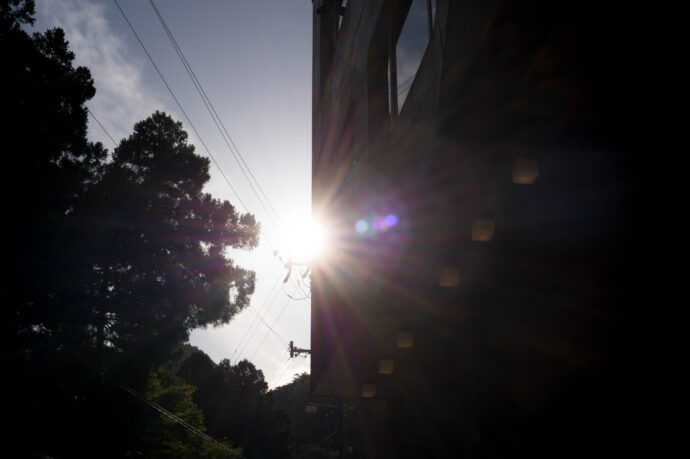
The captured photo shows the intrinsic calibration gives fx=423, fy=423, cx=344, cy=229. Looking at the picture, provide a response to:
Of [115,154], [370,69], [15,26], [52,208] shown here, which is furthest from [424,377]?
[115,154]

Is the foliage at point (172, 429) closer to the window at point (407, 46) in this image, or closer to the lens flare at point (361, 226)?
the lens flare at point (361, 226)

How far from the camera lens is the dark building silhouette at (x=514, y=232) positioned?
2.26 m

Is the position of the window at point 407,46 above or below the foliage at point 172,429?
below

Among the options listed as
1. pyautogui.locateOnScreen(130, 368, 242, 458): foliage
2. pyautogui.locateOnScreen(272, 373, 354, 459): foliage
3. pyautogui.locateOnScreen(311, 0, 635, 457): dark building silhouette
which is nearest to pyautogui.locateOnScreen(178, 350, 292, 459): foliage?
pyautogui.locateOnScreen(272, 373, 354, 459): foliage

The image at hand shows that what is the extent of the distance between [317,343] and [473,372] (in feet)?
32.4

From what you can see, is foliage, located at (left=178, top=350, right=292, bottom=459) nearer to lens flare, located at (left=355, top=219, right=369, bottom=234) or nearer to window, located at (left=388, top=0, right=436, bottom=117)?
lens flare, located at (left=355, top=219, right=369, bottom=234)

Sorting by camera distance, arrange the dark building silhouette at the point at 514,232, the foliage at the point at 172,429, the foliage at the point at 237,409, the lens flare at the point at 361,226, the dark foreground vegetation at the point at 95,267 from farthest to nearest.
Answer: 1. the foliage at the point at 237,409
2. the foliage at the point at 172,429
3. the dark foreground vegetation at the point at 95,267
4. the lens flare at the point at 361,226
5. the dark building silhouette at the point at 514,232

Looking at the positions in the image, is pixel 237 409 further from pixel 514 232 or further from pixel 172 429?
pixel 514 232

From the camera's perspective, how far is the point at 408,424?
6.74 metres

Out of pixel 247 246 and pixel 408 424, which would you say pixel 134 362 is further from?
pixel 408 424

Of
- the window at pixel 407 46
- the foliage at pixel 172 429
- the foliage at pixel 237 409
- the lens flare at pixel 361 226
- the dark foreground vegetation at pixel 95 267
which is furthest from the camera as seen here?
the foliage at pixel 237 409

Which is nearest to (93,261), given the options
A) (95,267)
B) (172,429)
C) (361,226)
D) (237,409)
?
(95,267)

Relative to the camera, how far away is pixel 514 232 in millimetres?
3223

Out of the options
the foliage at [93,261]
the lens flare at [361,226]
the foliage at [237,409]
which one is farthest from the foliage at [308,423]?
the lens flare at [361,226]
